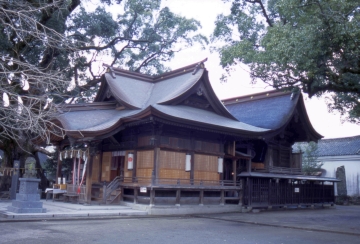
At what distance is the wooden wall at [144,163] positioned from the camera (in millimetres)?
18203

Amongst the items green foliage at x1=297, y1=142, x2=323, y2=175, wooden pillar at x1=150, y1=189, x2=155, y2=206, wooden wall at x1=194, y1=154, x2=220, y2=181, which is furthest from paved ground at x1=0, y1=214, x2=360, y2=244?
green foliage at x1=297, y1=142, x2=323, y2=175

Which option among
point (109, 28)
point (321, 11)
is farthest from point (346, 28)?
point (109, 28)

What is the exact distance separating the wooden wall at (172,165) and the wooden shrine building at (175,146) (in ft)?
0.16

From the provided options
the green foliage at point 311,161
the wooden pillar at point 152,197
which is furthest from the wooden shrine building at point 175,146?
the green foliage at point 311,161

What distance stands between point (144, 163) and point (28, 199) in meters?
6.22

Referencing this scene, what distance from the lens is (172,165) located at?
1869 cm

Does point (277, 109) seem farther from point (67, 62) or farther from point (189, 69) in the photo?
point (67, 62)

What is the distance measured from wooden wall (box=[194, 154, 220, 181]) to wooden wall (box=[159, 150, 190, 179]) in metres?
0.69

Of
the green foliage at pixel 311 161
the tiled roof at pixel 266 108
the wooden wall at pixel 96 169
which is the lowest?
the wooden wall at pixel 96 169

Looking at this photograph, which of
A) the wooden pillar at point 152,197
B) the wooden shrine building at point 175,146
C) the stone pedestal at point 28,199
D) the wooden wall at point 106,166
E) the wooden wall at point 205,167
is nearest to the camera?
the stone pedestal at point 28,199

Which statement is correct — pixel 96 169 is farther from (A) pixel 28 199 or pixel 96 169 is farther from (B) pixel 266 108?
(B) pixel 266 108

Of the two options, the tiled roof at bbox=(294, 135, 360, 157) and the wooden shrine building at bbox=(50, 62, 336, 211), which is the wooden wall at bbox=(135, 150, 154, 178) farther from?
the tiled roof at bbox=(294, 135, 360, 157)

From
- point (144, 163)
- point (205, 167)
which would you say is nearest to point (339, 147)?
point (205, 167)

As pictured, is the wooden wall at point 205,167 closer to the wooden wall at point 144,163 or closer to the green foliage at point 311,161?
the wooden wall at point 144,163
